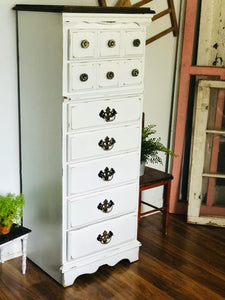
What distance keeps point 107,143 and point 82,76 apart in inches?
18.1

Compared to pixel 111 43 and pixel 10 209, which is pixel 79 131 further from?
pixel 10 209

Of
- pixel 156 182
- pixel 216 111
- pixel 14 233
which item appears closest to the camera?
pixel 14 233

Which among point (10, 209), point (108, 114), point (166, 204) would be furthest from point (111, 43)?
point (166, 204)

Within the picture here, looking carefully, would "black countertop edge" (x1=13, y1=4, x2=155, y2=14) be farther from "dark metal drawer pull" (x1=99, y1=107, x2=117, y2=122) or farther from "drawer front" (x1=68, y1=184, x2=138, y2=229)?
"drawer front" (x1=68, y1=184, x2=138, y2=229)

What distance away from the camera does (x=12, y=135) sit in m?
3.21


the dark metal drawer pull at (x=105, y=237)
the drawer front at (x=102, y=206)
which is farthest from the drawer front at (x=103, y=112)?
the dark metal drawer pull at (x=105, y=237)

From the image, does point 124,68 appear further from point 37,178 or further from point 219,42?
point 219,42

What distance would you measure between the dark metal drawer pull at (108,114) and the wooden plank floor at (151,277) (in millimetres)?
1018

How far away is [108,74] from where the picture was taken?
2.90 m

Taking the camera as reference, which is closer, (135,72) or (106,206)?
(135,72)

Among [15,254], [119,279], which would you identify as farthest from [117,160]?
[15,254]

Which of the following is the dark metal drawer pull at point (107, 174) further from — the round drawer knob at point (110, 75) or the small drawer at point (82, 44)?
the small drawer at point (82, 44)

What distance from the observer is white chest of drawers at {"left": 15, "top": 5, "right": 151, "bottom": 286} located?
2771mm

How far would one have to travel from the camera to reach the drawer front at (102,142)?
9.48 feet
